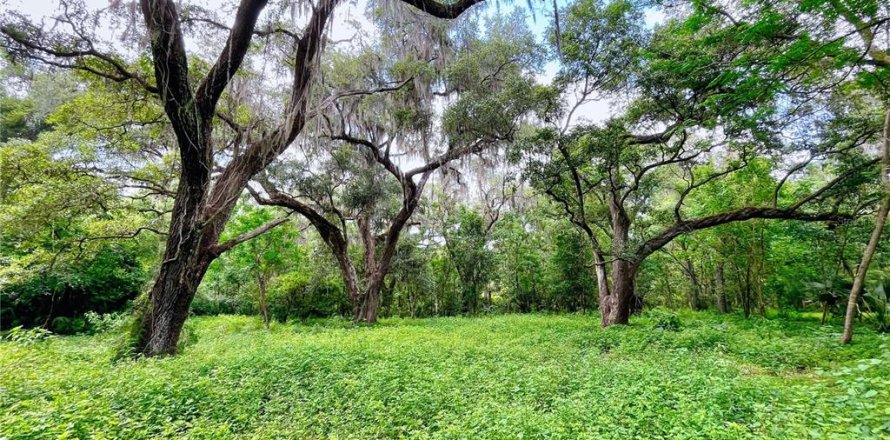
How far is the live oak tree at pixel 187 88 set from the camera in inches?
185

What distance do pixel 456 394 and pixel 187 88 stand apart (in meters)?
5.31

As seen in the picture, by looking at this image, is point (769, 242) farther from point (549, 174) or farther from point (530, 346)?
point (530, 346)

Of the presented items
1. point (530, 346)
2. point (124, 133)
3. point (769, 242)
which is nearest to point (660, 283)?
point (769, 242)

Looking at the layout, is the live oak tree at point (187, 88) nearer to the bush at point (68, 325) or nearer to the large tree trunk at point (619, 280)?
the large tree trunk at point (619, 280)

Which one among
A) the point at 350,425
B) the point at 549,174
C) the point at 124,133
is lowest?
the point at 350,425

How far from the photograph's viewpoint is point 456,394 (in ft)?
12.0

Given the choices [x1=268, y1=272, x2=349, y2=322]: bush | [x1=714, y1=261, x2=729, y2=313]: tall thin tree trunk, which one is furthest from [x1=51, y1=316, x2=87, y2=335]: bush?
[x1=714, y1=261, x2=729, y2=313]: tall thin tree trunk

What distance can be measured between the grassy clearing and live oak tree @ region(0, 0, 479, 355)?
4.13ft

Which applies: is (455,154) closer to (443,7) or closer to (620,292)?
(443,7)

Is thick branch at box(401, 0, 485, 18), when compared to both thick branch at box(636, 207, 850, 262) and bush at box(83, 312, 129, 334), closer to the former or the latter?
thick branch at box(636, 207, 850, 262)

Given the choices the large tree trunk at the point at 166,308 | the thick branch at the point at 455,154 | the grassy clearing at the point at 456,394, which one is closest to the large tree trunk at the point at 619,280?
the grassy clearing at the point at 456,394

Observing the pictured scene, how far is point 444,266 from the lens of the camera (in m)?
18.8

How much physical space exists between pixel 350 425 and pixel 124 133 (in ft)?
25.8

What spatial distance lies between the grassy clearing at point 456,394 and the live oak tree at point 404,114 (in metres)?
5.21
